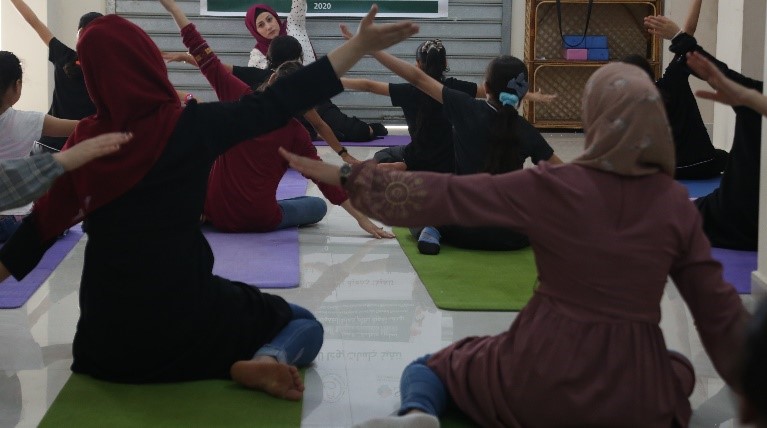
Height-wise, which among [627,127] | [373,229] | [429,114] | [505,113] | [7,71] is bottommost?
[373,229]

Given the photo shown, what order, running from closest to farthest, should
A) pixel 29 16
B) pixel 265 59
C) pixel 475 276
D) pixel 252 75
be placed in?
pixel 475 276, pixel 29 16, pixel 252 75, pixel 265 59

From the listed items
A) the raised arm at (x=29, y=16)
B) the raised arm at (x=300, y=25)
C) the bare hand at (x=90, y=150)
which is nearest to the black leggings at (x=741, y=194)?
the bare hand at (x=90, y=150)

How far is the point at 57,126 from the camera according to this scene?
3.94 meters

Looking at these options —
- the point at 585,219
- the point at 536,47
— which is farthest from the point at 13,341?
the point at 536,47

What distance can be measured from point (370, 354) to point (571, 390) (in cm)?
91

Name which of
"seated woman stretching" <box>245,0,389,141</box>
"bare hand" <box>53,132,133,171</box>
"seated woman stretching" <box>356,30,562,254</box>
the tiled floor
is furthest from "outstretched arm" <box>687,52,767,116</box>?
"seated woman stretching" <box>245,0,389,141</box>

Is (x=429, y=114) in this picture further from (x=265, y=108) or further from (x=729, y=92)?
(x=729, y=92)

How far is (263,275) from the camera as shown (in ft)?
12.4

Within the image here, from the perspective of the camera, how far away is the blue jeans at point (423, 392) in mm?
2178

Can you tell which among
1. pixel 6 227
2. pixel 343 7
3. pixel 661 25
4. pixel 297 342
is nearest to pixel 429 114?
pixel 661 25

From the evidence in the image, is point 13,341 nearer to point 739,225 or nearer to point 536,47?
point 739,225

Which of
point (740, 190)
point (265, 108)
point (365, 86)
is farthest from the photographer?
point (740, 190)

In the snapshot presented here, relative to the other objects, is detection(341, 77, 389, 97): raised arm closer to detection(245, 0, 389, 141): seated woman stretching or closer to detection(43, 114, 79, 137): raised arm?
detection(43, 114, 79, 137): raised arm

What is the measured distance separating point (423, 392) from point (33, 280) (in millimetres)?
1969
